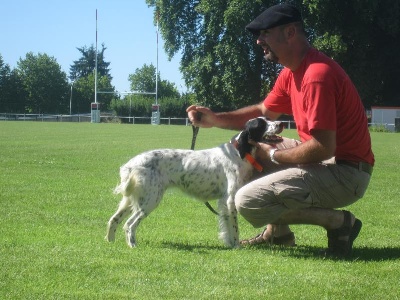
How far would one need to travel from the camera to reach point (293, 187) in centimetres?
605

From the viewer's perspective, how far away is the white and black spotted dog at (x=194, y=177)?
6.76 meters

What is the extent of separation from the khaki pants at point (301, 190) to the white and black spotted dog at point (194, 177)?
57cm

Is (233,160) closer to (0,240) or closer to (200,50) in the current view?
(0,240)

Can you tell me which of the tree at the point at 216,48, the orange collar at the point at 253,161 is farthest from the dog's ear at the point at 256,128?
the tree at the point at 216,48

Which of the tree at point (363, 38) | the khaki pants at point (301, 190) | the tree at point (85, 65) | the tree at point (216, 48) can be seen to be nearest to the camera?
the khaki pants at point (301, 190)

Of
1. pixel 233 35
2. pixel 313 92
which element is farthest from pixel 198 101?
pixel 313 92

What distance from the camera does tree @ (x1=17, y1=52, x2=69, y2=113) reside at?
92188mm

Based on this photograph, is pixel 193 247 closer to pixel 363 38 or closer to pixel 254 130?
pixel 254 130

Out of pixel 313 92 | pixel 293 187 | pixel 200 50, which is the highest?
pixel 200 50

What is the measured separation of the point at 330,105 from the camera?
567 centimetres

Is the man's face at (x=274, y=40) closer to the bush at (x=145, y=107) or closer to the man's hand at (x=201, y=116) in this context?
the man's hand at (x=201, y=116)

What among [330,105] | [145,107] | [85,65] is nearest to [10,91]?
[145,107]

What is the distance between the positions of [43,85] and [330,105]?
90597 mm

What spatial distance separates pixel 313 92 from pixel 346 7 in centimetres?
4535
